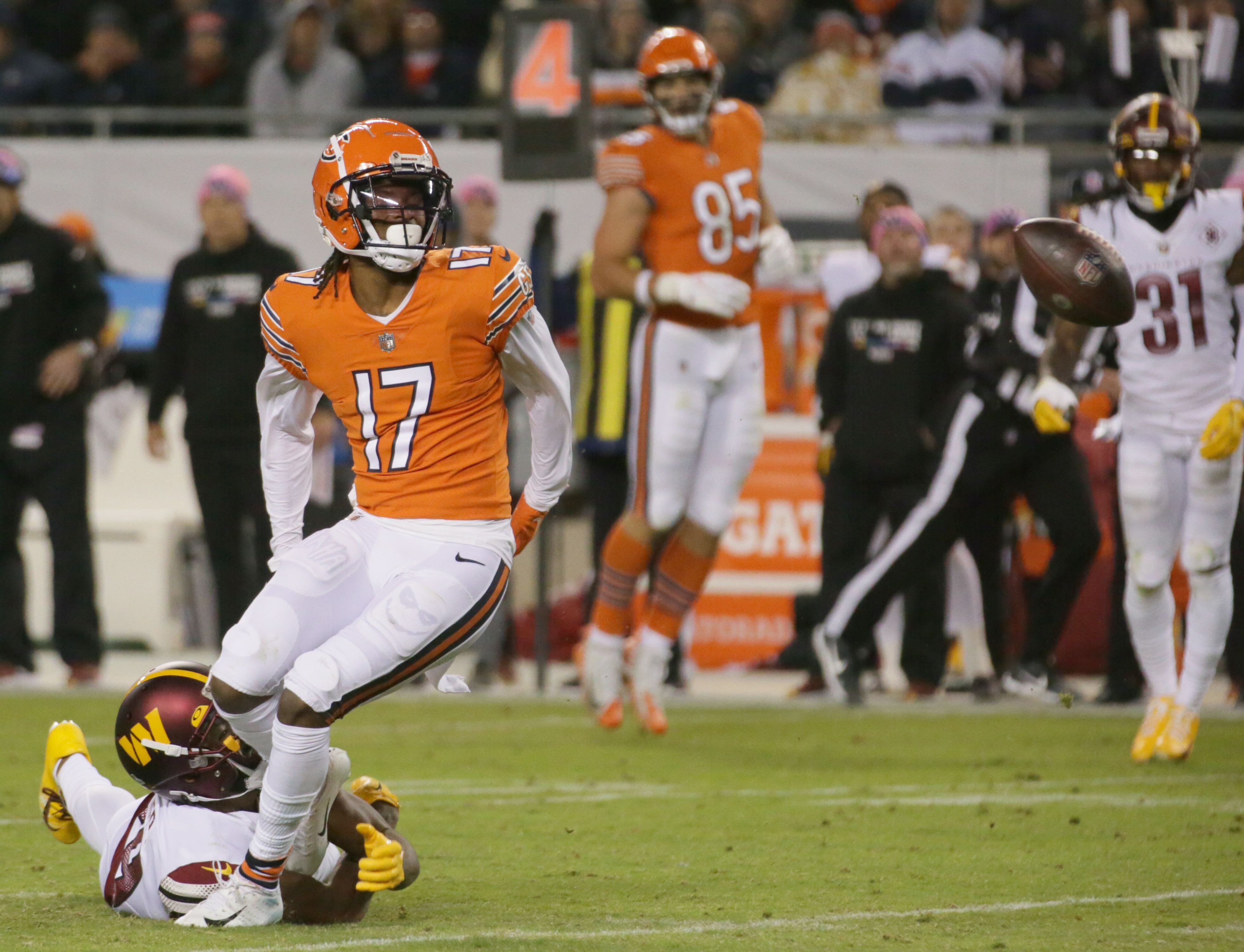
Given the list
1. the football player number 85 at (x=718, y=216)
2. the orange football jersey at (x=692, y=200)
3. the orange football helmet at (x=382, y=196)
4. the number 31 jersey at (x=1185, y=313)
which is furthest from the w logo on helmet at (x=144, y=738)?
the number 31 jersey at (x=1185, y=313)

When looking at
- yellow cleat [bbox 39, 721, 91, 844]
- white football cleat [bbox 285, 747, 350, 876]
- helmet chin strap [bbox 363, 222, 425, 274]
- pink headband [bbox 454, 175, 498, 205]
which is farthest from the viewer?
pink headband [bbox 454, 175, 498, 205]

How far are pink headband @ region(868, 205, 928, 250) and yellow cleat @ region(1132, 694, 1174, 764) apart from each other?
2593 mm

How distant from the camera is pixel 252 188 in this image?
445 inches

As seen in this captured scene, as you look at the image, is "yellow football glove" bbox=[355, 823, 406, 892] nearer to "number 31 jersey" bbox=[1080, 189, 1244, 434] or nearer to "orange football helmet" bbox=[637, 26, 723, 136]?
"number 31 jersey" bbox=[1080, 189, 1244, 434]

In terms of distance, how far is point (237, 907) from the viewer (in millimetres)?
3963

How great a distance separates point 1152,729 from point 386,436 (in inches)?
136

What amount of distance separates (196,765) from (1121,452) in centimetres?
376

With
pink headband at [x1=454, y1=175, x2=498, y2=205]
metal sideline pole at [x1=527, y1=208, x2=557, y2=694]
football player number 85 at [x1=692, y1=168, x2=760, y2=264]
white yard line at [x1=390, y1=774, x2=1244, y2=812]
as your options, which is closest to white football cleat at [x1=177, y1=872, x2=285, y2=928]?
white yard line at [x1=390, y1=774, x2=1244, y2=812]

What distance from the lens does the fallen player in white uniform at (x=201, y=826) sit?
13.2 feet

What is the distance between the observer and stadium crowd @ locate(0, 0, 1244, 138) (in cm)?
1178

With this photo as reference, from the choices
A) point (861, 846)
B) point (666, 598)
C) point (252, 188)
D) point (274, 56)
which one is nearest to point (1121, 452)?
point (666, 598)

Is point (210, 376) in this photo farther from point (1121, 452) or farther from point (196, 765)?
point (196, 765)

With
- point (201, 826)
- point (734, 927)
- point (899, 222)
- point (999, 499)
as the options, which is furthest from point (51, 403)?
point (734, 927)

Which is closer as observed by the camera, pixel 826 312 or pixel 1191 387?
pixel 1191 387
